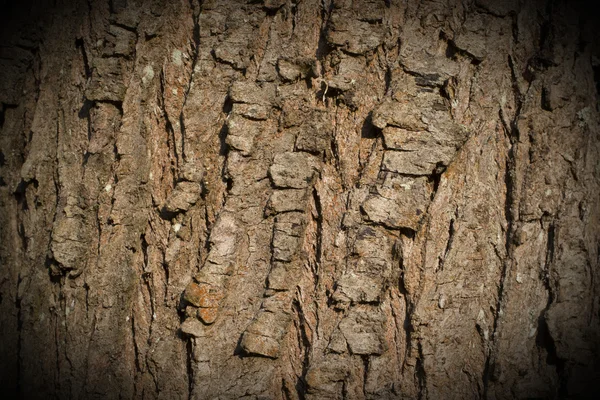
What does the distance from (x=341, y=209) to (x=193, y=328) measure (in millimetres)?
990

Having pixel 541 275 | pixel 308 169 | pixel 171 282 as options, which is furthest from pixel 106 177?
pixel 541 275

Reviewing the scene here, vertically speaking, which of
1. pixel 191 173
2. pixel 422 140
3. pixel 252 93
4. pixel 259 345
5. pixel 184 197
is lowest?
pixel 259 345

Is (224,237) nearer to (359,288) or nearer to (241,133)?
(241,133)

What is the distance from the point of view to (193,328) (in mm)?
2406

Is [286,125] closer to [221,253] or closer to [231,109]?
[231,109]

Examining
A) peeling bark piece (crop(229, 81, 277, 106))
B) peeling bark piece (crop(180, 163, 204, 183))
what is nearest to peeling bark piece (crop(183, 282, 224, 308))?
peeling bark piece (crop(180, 163, 204, 183))

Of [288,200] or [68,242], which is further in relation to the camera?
[68,242]

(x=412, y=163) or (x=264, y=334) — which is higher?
(x=412, y=163)

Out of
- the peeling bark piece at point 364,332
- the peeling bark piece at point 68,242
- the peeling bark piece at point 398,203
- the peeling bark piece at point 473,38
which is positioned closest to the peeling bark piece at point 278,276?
the peeling bark piece at point 364,332

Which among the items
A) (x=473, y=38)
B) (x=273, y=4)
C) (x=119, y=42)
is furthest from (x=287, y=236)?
(x=119, y=42)

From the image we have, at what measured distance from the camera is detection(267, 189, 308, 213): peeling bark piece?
7.90 feet

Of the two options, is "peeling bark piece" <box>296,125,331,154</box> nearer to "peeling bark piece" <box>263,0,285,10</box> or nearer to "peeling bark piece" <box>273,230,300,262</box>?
"peeling bark piece" <box>273,230,300,262</box>

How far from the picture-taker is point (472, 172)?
237cm

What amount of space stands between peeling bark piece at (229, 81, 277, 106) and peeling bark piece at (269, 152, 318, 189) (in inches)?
13.2
